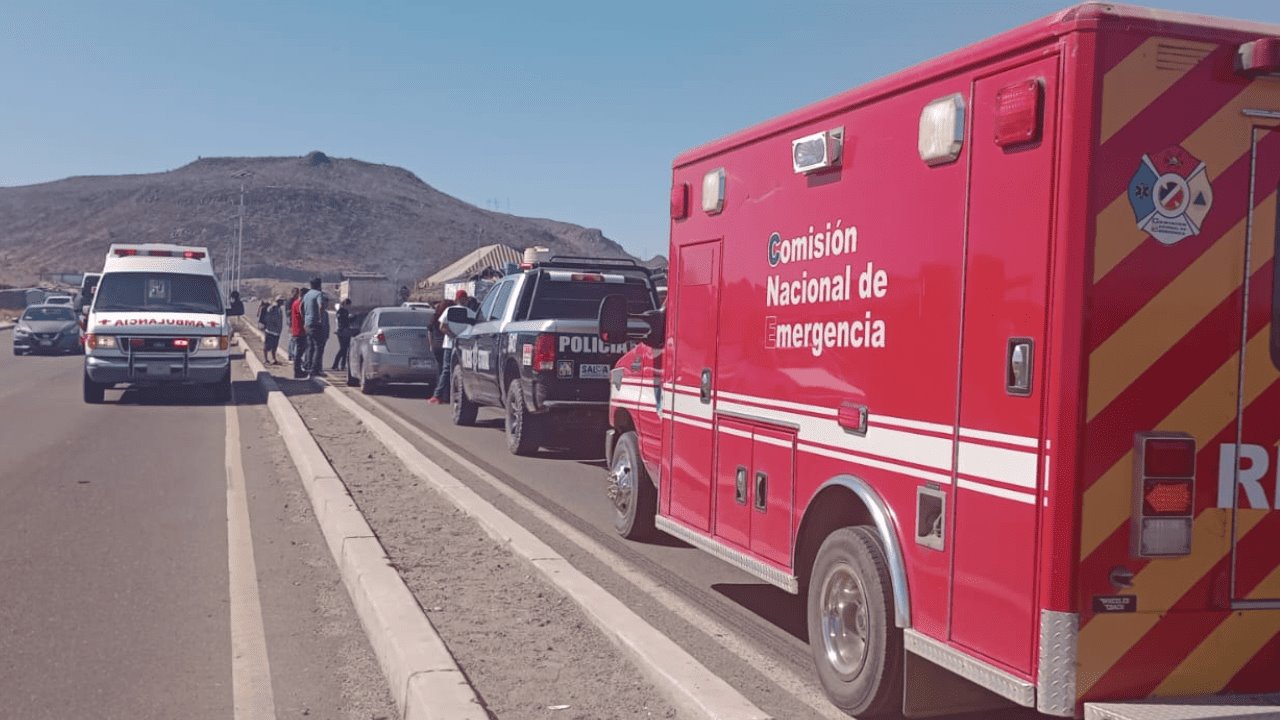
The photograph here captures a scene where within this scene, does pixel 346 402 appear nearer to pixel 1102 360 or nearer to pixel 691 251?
pixel 691 251

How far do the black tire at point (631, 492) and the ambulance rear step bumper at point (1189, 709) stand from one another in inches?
182

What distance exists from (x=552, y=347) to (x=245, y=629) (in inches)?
267

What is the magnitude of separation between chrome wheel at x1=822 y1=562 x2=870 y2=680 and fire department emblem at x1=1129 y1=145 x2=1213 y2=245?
1.83 meters

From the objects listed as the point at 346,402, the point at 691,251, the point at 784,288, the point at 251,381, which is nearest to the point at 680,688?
the point at 784,288

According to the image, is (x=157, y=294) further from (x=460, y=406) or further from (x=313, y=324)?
(x=460, y=406)

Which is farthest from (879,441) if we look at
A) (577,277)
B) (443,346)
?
(443,346)

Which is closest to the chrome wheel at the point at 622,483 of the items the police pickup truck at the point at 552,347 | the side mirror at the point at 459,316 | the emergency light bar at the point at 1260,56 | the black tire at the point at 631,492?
the black tire at the point at 631,492

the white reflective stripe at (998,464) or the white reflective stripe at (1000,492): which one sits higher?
the white reflective stripe at (998,464)

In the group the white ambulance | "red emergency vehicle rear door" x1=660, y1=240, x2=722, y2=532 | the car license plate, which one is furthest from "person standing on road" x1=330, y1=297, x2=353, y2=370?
"red emergency vehicle rear door" x1=660, y1=240, x2=722, y2=532

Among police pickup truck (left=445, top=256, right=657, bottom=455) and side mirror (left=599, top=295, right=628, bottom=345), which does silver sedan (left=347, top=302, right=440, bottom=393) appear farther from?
side mirror (left=599, top=295, right=628, bottom=345)

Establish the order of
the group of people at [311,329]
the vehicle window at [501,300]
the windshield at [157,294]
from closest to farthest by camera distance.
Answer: the vehicle window at [501,300]
the windshield at [157,294]
the group of people at [311,329]

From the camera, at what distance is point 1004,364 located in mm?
4176

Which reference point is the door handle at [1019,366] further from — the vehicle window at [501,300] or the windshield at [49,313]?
the windshield at [49,313]

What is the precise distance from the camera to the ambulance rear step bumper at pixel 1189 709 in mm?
3896
